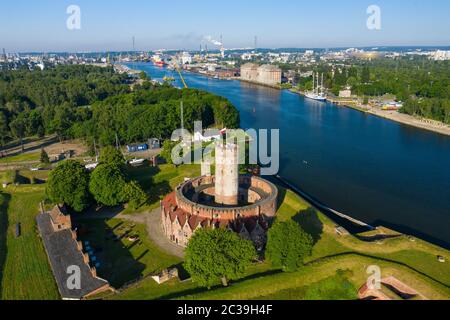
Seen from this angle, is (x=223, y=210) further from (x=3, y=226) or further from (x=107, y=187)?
(x=3, y=226)

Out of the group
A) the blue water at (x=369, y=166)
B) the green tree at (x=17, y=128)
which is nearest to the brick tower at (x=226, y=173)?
the blue water at (x=369, y=166)

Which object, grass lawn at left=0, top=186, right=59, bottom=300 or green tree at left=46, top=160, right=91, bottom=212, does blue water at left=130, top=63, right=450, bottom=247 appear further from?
grass lawn at left=0, top=186, right=59, bottom=300

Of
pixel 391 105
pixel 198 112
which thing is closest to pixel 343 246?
pixel 198 112

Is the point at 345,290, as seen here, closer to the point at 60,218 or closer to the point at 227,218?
the point at 227,218

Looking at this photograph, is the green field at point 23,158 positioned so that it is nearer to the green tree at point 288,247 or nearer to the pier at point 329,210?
the pier at point 329,210

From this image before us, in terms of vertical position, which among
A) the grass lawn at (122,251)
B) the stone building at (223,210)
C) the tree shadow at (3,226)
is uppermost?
the stone building at (223,210)

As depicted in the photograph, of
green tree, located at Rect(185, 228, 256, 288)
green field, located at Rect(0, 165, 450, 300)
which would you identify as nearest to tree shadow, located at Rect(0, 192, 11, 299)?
green field, located at Rect(0, 165, 450, 300)
